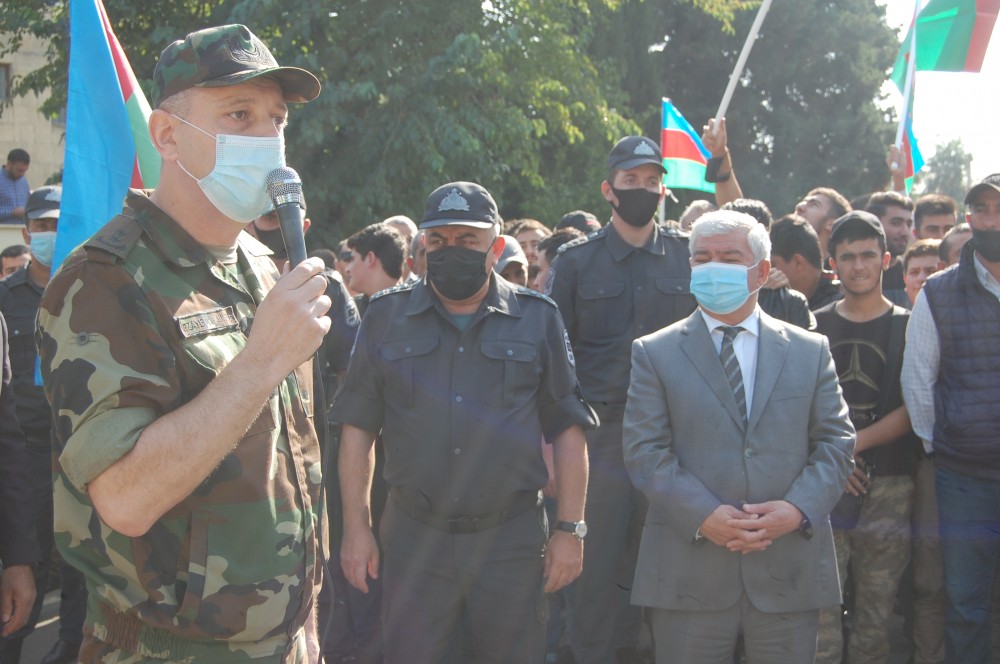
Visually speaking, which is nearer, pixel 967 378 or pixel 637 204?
pixel 967 378

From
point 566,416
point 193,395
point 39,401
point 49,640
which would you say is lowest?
point 49,640

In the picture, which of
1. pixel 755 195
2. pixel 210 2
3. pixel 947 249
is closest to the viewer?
pixel 947 249

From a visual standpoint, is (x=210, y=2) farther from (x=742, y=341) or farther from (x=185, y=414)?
(x=185, y=414)

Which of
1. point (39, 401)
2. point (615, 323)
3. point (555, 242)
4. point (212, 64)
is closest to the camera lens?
point (212, 64)

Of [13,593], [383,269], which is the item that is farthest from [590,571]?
[13,593]

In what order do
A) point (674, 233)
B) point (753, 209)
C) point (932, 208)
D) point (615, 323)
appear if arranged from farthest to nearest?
point (932, 208), point (753, 209), point (674, 233), point (615, 323)

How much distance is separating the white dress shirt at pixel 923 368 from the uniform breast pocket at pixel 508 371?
78.6 inches

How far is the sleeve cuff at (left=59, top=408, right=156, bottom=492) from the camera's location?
1849 mm

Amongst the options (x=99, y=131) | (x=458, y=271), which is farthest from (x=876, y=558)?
(x=99, y=131)

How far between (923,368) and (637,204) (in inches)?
66.5

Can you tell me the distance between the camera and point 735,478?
3.59 m

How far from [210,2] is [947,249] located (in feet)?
34.0

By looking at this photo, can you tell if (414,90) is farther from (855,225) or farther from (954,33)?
(855,225)

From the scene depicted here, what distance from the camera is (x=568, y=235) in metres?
6.91
